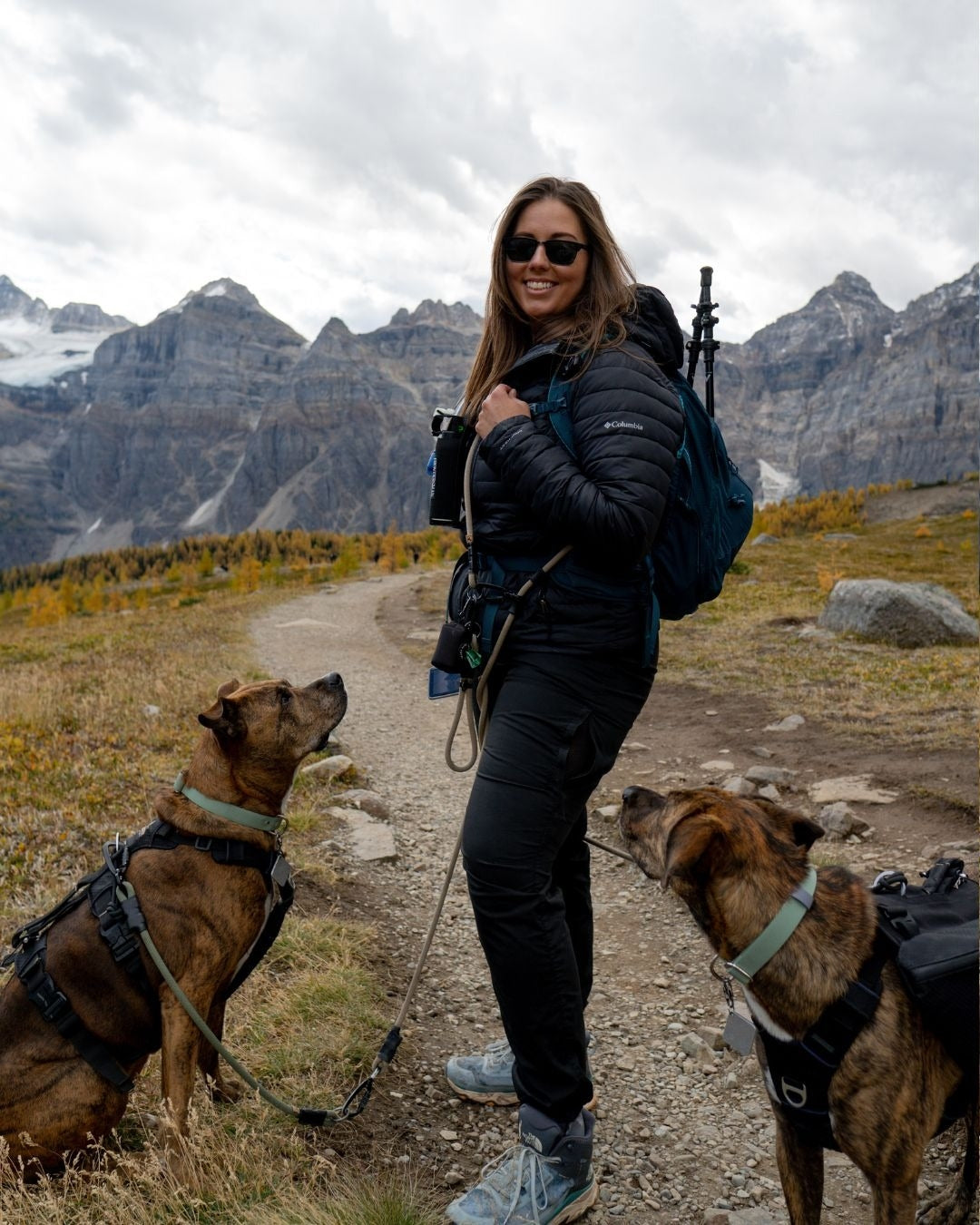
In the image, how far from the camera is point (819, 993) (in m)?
2.57

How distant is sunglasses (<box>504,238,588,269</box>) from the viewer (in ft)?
10.2

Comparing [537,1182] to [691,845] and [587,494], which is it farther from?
[587,494]

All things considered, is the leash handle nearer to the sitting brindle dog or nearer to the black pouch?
the sitting brindle dog

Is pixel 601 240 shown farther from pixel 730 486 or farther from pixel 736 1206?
pixel 736 1206

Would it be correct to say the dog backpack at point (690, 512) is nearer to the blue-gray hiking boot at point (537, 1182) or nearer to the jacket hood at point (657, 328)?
the jacket hood at point (657, 328)

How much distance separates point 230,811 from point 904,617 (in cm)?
1338

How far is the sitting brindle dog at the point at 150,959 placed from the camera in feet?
9.98

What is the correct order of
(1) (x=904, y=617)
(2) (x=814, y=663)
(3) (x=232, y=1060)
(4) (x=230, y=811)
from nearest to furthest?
(3) (x=232, y=1060), (4) (x=230, y=811), (2) (x=814, y=663), (1) (x=904, y=617)

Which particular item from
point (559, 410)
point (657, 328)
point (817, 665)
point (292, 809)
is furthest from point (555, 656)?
point (817, 665)

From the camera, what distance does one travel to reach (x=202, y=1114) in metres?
3.32

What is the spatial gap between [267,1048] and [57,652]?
1510cm

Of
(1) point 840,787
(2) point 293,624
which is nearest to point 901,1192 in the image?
(1) point 840,787

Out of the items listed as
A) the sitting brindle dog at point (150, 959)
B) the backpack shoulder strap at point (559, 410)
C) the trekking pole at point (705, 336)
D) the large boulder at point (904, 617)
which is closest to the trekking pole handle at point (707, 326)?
the trekking pole at point (705, 336)

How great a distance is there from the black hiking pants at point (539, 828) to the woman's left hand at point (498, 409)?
784 millimetres
